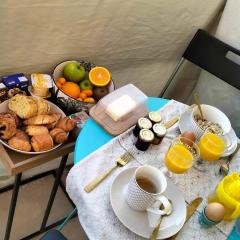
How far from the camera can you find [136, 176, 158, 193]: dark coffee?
82cm

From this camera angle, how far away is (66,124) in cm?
109

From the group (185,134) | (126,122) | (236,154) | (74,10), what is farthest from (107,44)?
(236,154)

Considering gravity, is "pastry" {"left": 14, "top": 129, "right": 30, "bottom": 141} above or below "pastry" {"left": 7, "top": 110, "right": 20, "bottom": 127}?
below

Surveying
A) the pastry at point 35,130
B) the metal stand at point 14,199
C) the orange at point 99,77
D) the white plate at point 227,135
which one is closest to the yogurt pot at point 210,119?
the white plate at point 227,135

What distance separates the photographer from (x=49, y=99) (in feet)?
4.01

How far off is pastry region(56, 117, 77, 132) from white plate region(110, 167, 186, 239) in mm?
295

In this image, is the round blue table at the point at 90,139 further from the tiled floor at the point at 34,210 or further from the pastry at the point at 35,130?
the tiled floor at the point at 34,210

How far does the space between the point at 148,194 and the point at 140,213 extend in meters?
0.09

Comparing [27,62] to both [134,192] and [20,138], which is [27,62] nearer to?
[20,138]

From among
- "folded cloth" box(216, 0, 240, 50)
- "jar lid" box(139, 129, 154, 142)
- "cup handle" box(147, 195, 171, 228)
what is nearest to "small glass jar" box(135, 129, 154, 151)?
"jar lid" box(139, 129, 154, 142)

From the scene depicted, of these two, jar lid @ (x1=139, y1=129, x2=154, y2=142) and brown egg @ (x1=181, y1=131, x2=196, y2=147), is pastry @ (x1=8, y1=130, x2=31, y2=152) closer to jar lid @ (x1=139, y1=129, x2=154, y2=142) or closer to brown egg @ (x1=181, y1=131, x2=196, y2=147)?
jar lid @ (x1=139, y1=129, x2=154, y2=142)

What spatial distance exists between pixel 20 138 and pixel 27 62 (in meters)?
0.29

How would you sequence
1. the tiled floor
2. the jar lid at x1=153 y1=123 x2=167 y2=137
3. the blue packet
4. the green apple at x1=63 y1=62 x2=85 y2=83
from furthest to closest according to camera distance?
1. the tiled floor
2. the green apple at x1=63 y1=62 x2=85 y2=83
3. the blue packet
4. the jar lid at x1=153 y1=123 x2=167 y2=137

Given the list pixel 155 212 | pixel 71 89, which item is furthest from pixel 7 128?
pixel 155 212
